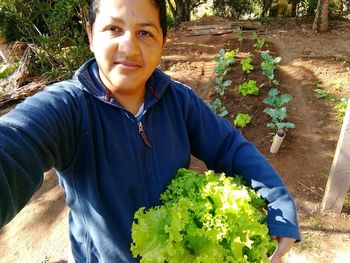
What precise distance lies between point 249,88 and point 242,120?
945 mm

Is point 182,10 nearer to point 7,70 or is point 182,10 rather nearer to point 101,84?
point 7,70

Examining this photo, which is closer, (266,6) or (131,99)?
(131,99)

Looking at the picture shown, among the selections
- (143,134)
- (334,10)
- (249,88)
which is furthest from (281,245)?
(334,10)

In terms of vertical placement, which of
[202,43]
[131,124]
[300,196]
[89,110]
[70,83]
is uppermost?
[70,83]

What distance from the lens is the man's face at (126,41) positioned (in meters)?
1.45

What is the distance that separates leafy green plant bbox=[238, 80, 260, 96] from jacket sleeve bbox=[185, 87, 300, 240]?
4.18 meters

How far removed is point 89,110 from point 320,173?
3.95 m

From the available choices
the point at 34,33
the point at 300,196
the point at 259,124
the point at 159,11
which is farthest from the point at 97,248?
the point at 34,33

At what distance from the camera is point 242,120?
5.20 metres

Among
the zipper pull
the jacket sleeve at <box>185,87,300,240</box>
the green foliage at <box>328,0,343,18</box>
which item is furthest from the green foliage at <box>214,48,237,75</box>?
the green foliage at <box>328,0,343,18</box>

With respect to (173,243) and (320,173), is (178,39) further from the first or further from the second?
(173,243)

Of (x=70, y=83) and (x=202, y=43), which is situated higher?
(x=70, y=83)

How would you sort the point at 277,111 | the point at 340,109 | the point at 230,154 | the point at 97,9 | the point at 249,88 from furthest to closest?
the point at 249,88, the point at 340,109, the point at 277,111, the point at 230,154, the point at 97,9

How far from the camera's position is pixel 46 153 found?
1271mm
